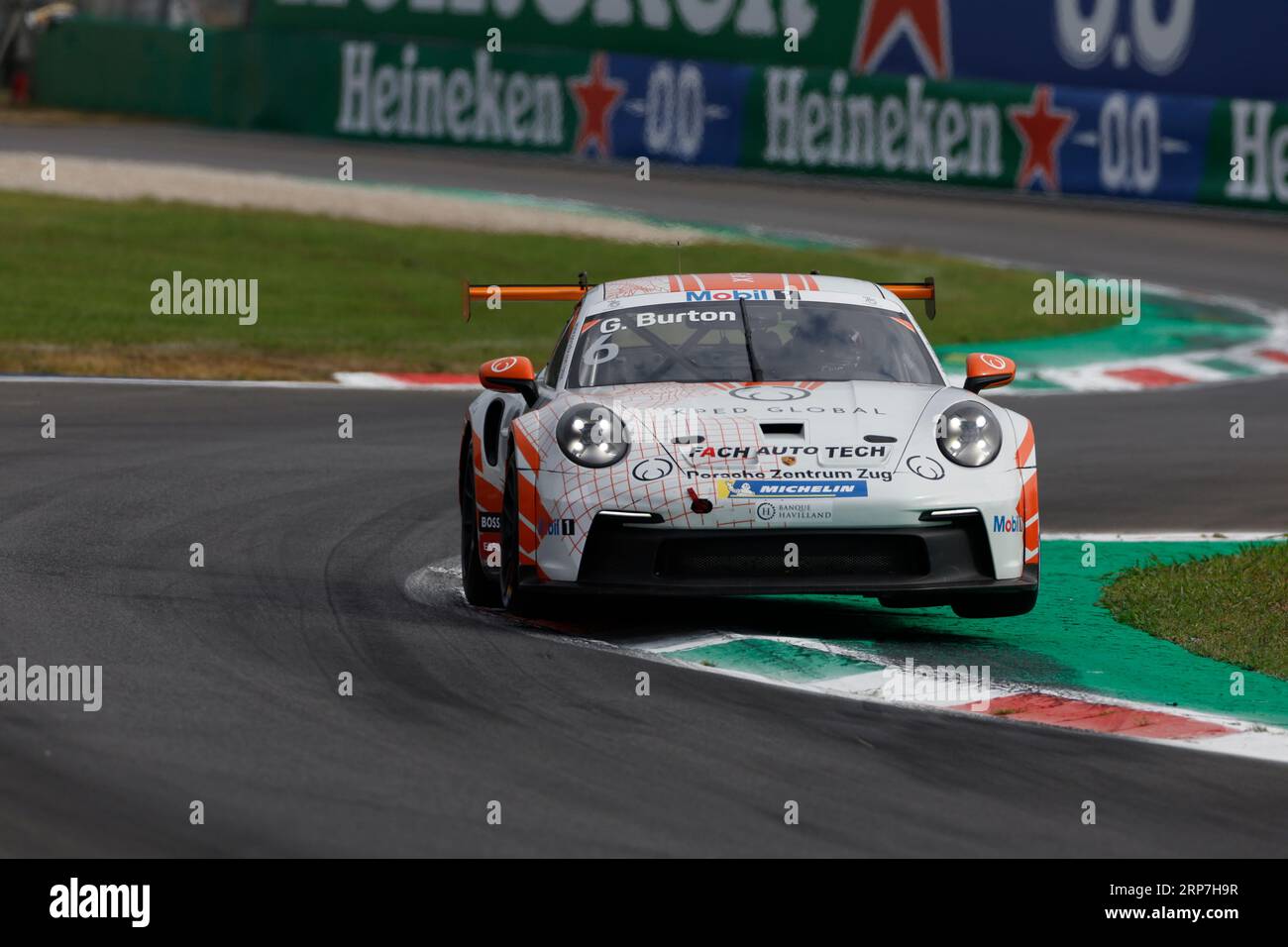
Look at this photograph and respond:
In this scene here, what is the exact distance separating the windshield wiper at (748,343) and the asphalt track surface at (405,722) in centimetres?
85

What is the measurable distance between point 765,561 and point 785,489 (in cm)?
23

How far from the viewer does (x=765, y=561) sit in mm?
7348

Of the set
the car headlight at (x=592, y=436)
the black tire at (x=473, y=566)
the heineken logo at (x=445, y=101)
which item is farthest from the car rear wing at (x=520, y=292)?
the heineken logo at (x=445, y=101)

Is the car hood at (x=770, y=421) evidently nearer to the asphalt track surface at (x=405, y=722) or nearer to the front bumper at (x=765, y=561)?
the front bumper at (x=765, y=561)

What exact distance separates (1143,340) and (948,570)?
11693 mm

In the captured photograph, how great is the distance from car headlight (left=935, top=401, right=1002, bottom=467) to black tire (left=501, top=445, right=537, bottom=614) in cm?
141

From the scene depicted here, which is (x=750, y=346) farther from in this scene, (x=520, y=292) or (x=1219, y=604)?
(x=1219, y=604)

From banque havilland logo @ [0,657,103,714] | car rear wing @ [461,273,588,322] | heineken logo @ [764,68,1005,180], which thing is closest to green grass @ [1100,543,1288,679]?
→ car rear wing @ [461,273,588,322]

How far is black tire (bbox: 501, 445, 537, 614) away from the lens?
25.0 ft

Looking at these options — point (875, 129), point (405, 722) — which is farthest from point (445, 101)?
point (405, 722)

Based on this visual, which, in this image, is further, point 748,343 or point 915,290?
point 915,290

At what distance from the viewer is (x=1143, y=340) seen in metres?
18.7

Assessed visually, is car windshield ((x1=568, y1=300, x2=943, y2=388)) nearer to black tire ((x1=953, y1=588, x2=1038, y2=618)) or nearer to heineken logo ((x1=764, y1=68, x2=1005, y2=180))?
black tire ((x1=953, y1=588, x2=1038, y2=618))
